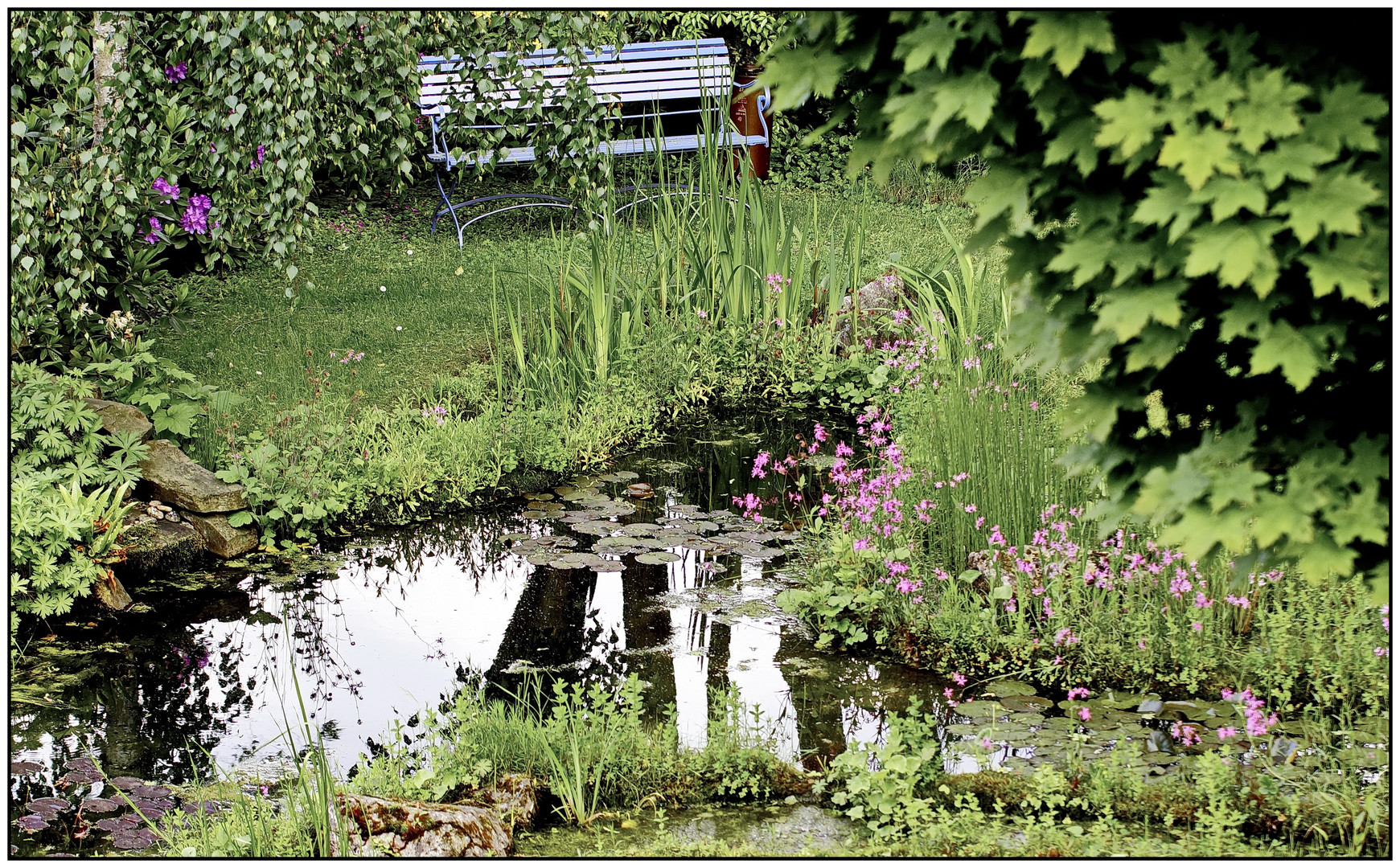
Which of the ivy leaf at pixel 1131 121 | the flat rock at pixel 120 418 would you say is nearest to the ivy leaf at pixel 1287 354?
the ivy leaf at pixel 1131 121

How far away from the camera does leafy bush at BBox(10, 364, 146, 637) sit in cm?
398

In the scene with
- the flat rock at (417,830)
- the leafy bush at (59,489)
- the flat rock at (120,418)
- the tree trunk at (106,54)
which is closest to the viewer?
the flat rock at (417,830)

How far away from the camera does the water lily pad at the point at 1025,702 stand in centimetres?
340

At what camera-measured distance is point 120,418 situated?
4.74 meters

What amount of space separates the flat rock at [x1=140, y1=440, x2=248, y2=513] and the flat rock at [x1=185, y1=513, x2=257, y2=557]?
3 centimetres

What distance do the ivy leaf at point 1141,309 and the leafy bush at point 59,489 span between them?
3.63 meters

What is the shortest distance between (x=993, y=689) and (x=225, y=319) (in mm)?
5481

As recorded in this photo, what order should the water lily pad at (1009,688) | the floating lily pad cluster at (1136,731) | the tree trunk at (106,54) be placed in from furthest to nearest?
the tree trunk at (106,54), the water lily pad at (1009,688), the floating lily pad cluster at (1136,731)

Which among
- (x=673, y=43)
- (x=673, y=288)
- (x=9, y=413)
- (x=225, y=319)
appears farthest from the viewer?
(x=673, y=43)

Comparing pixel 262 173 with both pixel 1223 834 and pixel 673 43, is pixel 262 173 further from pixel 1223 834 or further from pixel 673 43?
pixel 673 43

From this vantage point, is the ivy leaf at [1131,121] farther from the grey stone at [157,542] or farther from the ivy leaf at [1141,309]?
the grey stone at [157,542]

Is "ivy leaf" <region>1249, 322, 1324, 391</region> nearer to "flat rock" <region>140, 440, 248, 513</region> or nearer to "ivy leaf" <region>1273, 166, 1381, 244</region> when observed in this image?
"ivy leaf" <region>1273, 166, 1381, 244</region>

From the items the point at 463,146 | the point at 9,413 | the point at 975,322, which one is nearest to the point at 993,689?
the point at 975,322

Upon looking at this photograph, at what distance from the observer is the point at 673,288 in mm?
6637
